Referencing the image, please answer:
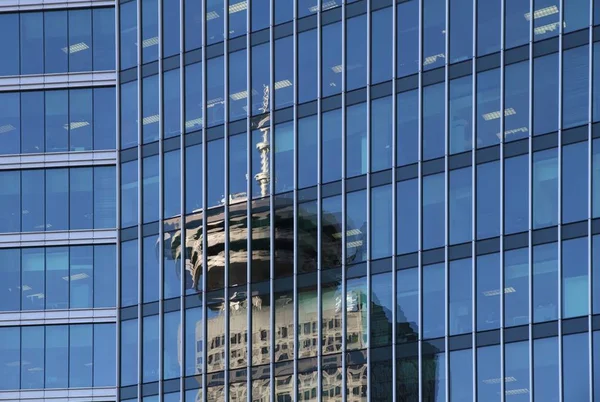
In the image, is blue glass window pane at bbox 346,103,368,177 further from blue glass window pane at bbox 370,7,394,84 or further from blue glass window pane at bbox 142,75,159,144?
blue glass window pane at bbox 142,75,159,144

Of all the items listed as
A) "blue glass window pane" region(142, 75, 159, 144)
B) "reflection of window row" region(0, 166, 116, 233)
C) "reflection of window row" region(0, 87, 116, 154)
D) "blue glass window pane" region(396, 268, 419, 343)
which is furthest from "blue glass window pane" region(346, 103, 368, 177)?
"reflection of window row" region(0, 87, 116, 154)

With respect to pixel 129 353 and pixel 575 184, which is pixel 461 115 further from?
pixel 129 353

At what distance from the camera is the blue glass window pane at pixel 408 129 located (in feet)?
183

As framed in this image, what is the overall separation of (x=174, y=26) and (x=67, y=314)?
1213 centimetres

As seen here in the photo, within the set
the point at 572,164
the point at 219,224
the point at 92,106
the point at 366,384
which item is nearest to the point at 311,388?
the point at 366,384

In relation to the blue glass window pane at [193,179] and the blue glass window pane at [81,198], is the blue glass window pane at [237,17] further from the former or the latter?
the blue glass window pane at [81,198]

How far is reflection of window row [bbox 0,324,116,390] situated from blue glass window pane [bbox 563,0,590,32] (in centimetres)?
2166

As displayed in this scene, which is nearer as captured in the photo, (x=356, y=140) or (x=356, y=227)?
(x=356, y=227)

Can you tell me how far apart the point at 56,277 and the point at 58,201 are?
3.05m

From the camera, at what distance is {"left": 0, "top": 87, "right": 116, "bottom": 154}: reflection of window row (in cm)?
6506

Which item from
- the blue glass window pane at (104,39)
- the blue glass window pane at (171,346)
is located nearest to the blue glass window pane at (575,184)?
the blue glass window pane at (171,346)

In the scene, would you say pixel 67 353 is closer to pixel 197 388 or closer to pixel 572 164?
pixel 197 388

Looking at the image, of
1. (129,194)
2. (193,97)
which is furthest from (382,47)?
(129,194)

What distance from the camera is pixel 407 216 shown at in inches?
2183
